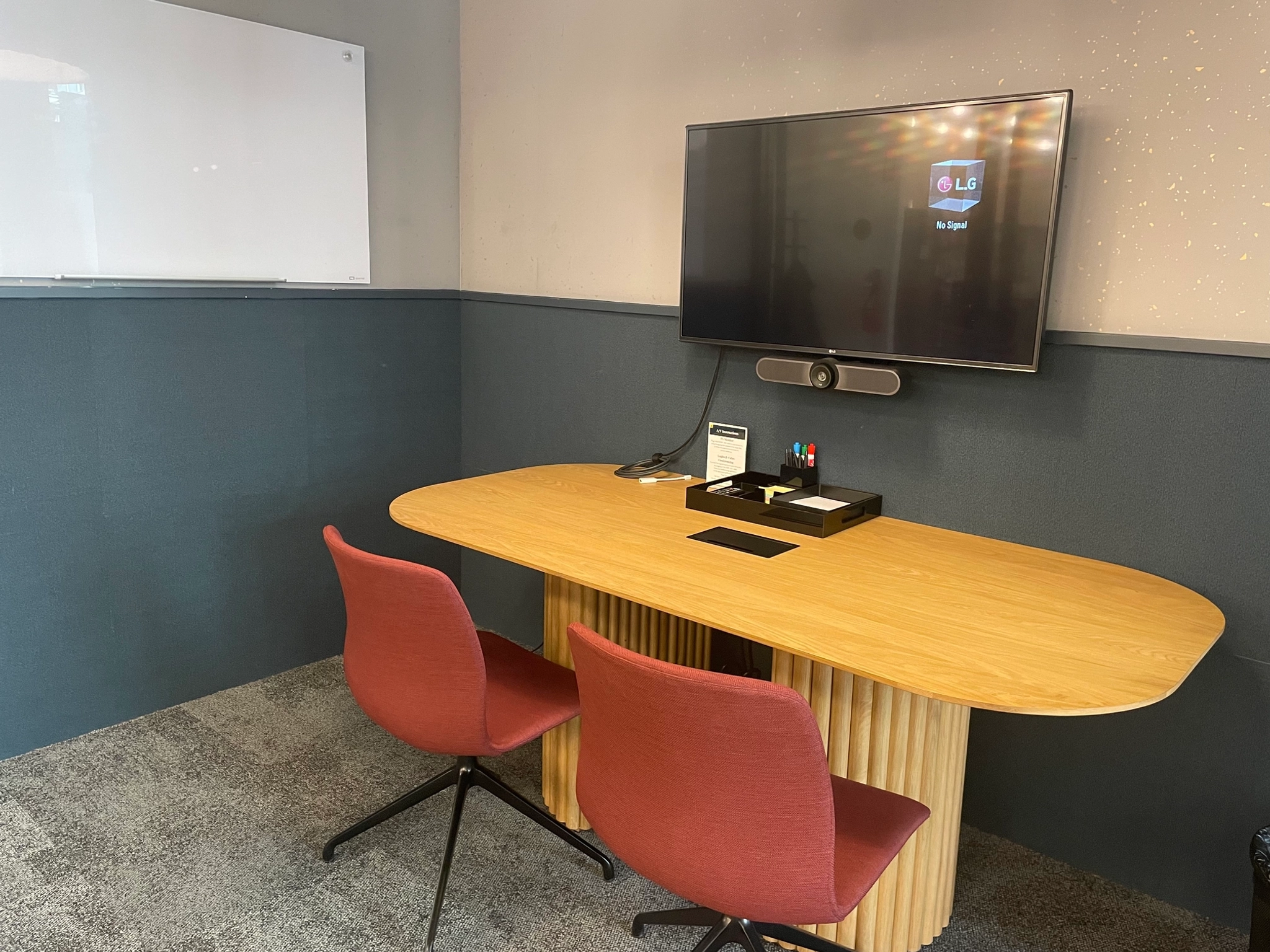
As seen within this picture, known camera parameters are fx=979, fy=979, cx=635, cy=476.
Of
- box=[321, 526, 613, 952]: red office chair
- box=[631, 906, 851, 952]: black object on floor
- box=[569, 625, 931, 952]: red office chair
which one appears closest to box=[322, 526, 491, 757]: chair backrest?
box=[321, 526, 613, 952]: red office chair

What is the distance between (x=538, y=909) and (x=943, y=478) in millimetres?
1420

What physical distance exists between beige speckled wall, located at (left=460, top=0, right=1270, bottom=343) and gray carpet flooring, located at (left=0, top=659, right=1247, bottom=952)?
4.34 feet

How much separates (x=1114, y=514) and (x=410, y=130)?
8.59 feet

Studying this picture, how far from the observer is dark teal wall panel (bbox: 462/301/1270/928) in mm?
Answer: 2086

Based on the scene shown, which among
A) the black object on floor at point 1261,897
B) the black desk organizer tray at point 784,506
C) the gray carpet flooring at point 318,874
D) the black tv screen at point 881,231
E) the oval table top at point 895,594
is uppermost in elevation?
the black tv screen at point 881,231

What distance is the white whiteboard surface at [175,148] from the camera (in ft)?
8.51

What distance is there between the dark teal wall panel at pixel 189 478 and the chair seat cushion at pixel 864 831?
7.22ft

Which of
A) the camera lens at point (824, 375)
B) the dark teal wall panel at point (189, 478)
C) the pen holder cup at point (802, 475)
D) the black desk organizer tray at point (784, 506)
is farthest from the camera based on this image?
the dark teal wall panel at point (189, 478)

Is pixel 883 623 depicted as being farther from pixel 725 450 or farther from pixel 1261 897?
pixel 725 450

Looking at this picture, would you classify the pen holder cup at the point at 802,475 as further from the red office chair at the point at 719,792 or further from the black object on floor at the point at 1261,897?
the black object on floor at the point at 1261,897

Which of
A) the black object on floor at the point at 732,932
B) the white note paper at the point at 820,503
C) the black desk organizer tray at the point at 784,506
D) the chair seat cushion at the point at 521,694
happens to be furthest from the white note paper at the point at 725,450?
the black object on floor at the point at 732,932

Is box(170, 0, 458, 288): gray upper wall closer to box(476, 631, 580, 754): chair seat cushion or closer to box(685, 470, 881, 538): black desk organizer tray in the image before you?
box(685, 470, 881, 538): black desk organizer tray

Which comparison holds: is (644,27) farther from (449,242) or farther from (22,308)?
(22,308)

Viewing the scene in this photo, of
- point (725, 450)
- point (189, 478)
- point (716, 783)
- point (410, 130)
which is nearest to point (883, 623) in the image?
point (716, 783)
